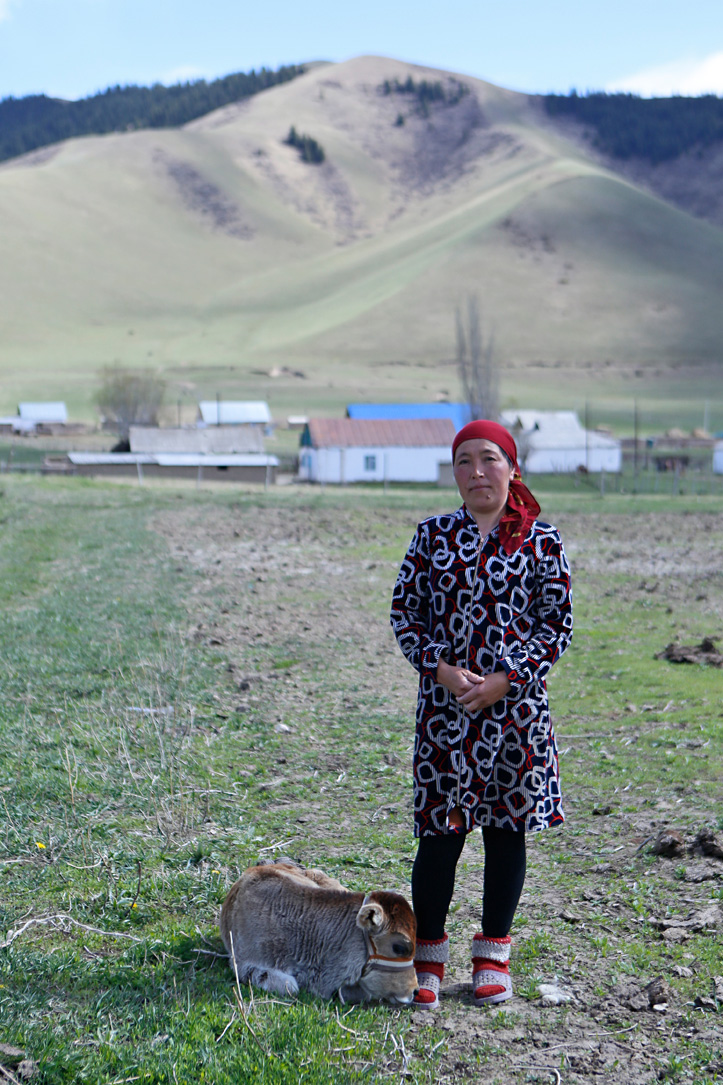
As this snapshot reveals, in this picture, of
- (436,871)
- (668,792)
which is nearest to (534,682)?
(436,871)

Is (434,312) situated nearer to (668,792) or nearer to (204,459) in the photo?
(204,459)

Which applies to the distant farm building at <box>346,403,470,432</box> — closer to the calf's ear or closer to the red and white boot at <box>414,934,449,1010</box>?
the red and white boot at <box>414,934,449,1010</box>

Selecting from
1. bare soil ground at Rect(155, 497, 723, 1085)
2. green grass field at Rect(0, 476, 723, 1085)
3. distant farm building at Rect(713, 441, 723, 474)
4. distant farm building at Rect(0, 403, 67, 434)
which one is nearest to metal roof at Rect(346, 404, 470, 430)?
distant farm building at Rect(713, 441, 723, 474)

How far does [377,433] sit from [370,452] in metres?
1.46

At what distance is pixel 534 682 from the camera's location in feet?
11.5

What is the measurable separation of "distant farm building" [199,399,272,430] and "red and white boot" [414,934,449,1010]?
69937 mm

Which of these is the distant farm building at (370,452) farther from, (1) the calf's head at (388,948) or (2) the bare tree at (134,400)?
(1) the calf's head at (388,948)

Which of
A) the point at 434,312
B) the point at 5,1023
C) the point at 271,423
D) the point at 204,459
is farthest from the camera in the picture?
the point at 434,312

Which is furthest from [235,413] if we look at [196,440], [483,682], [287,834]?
[483,682]

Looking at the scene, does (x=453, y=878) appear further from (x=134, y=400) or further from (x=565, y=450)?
(x=134, y=400)

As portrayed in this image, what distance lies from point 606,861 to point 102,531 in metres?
16.0

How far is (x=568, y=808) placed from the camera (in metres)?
5.61

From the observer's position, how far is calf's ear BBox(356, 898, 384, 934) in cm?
337

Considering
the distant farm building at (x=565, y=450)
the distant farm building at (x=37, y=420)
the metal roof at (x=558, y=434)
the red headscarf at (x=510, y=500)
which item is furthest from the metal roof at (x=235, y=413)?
the red headscarf at (x=510, y=500)
